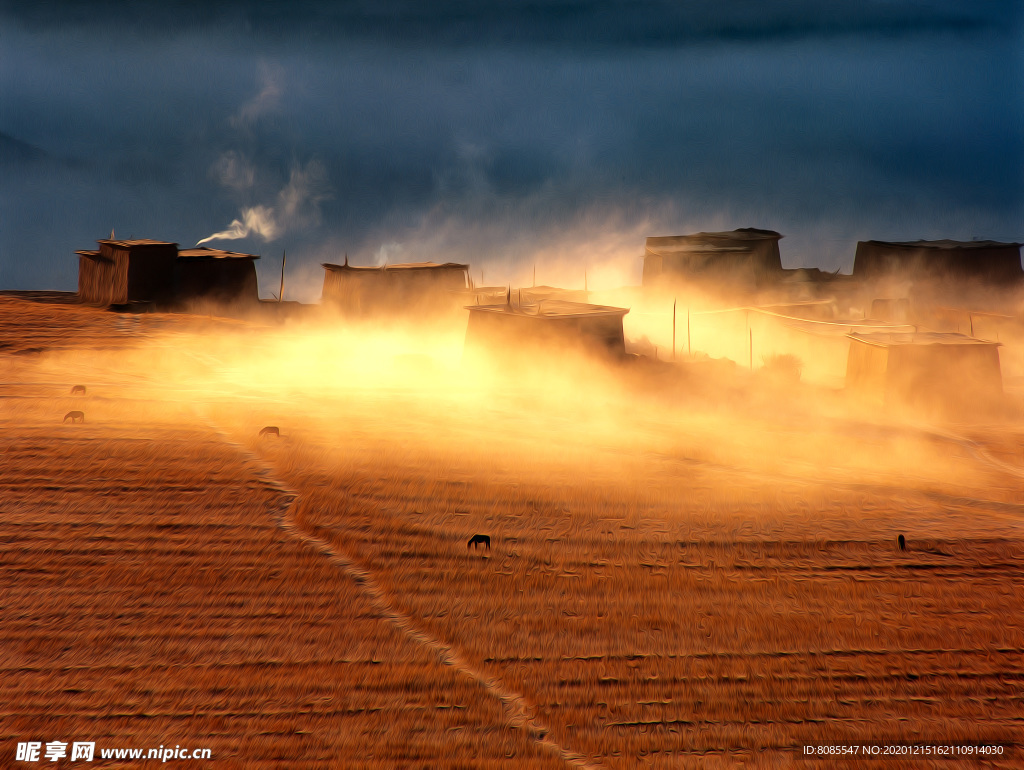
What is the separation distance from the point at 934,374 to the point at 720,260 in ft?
71.3

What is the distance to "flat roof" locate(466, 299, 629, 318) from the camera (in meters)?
24.4

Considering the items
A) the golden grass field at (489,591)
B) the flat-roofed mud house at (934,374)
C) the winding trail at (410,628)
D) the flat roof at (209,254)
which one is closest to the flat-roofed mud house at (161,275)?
the flat roof at (209,254)

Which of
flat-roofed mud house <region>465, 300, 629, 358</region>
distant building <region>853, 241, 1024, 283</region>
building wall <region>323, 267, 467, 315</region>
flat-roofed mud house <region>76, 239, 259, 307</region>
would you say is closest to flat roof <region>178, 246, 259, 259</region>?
flat-roofed mud house <region>76, 239, 259, 307</region>

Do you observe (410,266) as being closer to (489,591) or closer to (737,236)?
(737,236)

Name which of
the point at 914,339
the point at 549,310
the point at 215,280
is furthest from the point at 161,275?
the point at 914,339

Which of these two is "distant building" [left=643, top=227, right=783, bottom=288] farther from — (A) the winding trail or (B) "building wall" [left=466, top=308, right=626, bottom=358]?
(A) the winding trail

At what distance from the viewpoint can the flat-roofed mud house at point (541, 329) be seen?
24000 millimetres

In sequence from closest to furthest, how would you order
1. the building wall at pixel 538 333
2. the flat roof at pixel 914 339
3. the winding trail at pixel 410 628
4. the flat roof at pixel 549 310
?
the winding trail at pixel 410 628 < the flat roof at pixel 914 339 < the building wall at pixel 538 333 < the flat roof at pixel 549 310

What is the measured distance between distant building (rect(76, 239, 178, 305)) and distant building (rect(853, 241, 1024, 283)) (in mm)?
32383

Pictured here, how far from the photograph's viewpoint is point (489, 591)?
1009cm

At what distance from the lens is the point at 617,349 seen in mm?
25375

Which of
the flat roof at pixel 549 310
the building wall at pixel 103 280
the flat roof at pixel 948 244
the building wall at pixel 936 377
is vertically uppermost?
the flat roof at pixel 948 244

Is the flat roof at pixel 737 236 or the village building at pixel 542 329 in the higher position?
the flat roof at pixel 737 236

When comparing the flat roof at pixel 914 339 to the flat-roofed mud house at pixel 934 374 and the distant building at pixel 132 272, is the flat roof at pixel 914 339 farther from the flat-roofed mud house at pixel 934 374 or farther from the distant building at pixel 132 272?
the distant building at pixel 132 272
